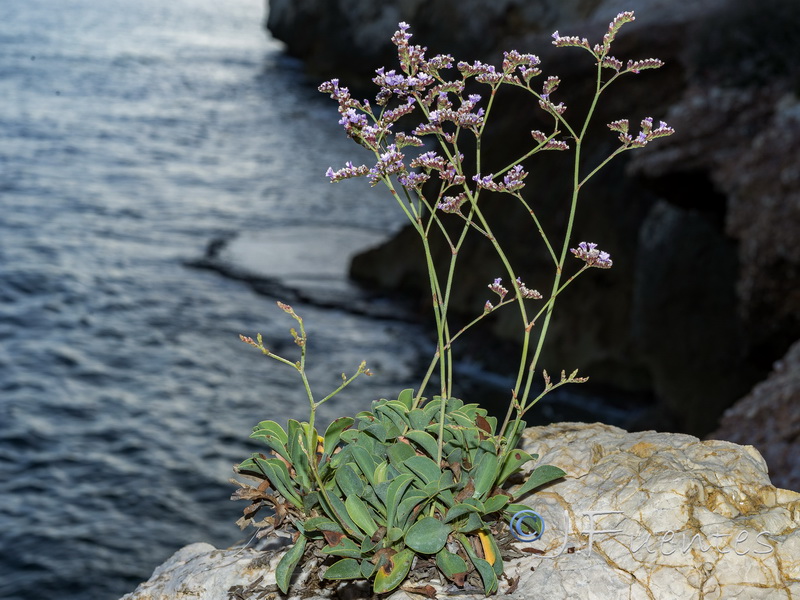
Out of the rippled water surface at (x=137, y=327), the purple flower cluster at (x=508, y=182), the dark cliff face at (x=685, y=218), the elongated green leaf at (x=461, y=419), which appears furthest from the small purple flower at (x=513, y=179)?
the rippled water surface at (x=137, y=327)

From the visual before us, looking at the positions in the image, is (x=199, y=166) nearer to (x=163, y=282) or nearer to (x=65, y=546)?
(x=163, y=282)

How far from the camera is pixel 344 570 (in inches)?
133

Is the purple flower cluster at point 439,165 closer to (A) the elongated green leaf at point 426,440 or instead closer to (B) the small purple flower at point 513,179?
(B) the small purple flower at point 513,179

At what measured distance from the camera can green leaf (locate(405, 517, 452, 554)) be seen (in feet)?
10.9

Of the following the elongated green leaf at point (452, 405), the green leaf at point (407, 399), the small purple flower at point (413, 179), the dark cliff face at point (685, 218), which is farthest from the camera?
the dark cliff face at point (685, 218)

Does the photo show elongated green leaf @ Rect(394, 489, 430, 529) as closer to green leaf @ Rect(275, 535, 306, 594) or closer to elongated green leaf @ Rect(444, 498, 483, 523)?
elongated green leaf @ Rect(444, 498, 483, 523)

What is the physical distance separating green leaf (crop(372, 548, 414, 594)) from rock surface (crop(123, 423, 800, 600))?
0.13m

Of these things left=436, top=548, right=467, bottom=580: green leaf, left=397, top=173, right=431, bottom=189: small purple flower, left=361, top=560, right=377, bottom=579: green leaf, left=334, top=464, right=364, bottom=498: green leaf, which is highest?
left=397, top=173, right=431, bottom=189: small purple flower

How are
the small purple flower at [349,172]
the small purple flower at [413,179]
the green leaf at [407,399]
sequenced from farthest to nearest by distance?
the green leaf at [407,399] < the small purple flower at [413,179] < the small purple flower at [349,172]

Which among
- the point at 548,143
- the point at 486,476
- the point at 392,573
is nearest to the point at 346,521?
the point at 392,573

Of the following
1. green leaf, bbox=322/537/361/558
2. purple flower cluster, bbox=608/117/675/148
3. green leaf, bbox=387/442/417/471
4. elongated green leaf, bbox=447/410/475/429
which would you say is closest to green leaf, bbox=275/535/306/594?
green leaf, bbox=322/537/361/558

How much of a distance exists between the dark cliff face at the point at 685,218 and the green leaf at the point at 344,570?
6297mm

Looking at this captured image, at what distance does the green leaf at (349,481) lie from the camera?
3.53m

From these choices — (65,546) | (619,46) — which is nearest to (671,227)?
(619,46)
